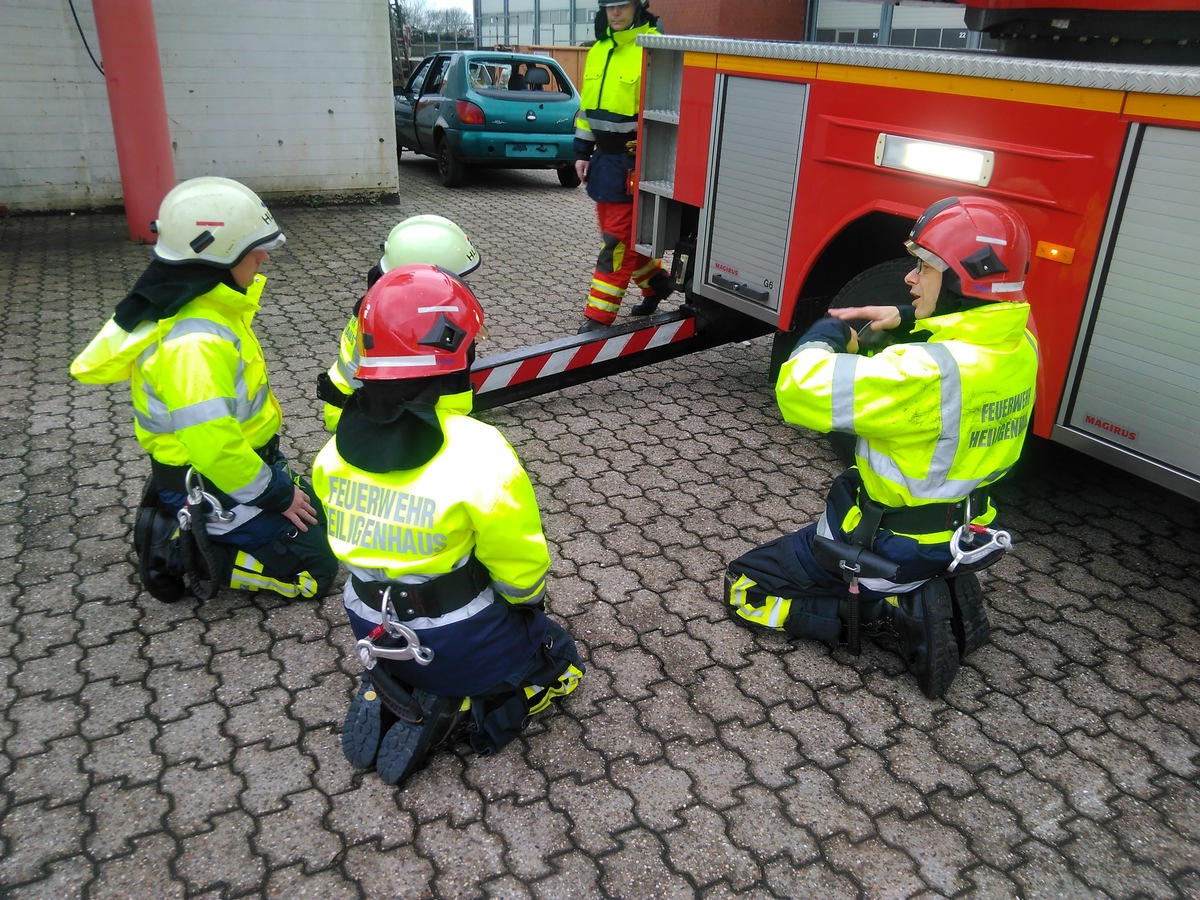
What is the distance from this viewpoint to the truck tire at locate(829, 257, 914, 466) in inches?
163

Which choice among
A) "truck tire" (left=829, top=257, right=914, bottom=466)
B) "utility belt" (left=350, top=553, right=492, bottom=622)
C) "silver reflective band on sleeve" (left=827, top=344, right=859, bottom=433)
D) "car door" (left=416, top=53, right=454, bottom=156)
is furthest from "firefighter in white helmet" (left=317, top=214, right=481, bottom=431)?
"car door" (left=416, top=53, right=454, bottom=156)

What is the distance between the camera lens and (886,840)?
8.59 feet

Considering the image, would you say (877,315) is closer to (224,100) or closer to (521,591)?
(521,591)

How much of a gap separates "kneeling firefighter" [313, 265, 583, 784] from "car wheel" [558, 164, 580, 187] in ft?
32.5

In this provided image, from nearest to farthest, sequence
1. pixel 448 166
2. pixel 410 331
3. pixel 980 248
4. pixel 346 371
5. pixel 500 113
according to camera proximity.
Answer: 1. pixel 410 331
2. pixel 980 248
3. pixel 346 371
4. pixel 500 113
5. pixel 448 166

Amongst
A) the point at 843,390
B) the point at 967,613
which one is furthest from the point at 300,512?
the point at 967,613

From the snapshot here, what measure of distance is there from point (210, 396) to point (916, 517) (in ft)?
7.71

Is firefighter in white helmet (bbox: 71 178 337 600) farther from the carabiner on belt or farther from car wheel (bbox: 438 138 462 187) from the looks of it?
car wheel (bbox: 438 138 462 187)

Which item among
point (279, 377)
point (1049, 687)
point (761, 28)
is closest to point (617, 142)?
point (279, 377)

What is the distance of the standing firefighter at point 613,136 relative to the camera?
19.5ft

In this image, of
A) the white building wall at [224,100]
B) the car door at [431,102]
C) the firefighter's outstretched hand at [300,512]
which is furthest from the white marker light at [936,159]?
the car door at [431,102]

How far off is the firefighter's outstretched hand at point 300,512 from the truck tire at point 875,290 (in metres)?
2.41

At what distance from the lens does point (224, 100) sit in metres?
9.48

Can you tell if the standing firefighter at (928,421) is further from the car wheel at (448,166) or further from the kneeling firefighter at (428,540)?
the car wheel at (448,166)
